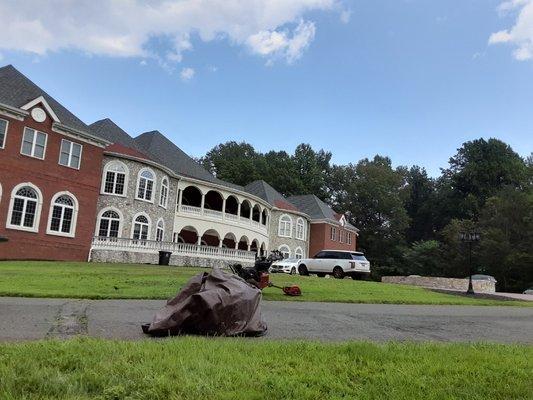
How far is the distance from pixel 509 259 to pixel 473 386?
52331 millimetres

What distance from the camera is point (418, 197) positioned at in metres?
98.1

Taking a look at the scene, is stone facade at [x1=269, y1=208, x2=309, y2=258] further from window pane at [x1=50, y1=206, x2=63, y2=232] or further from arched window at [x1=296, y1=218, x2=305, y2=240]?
window pane at [x1=50, y1=206, x2=63, y2=232]

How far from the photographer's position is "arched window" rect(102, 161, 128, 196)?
34.4 metres

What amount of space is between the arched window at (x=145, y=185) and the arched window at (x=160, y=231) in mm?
2352

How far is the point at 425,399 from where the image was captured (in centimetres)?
396

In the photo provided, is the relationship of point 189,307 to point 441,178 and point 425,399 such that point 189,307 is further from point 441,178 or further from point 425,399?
point 441,178

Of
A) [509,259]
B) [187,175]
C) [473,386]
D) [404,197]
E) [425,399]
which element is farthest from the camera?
[404,197]

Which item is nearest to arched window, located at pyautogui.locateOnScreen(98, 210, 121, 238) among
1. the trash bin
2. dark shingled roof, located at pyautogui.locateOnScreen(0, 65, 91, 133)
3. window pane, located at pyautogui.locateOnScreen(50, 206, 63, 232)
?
window pane, located at pyautogui.locateOnScreen(50, 206, 63, 232)

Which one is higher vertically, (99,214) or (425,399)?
(99,214)

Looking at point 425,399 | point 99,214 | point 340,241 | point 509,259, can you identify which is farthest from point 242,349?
point 340,241

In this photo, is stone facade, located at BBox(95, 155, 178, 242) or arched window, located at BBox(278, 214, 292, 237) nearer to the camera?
stone facade, located at BBox(95, 155, 178, 242)

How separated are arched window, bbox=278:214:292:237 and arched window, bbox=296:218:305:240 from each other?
1422mm

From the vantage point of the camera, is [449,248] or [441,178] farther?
[441,178]

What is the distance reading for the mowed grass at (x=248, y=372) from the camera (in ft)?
12.7
